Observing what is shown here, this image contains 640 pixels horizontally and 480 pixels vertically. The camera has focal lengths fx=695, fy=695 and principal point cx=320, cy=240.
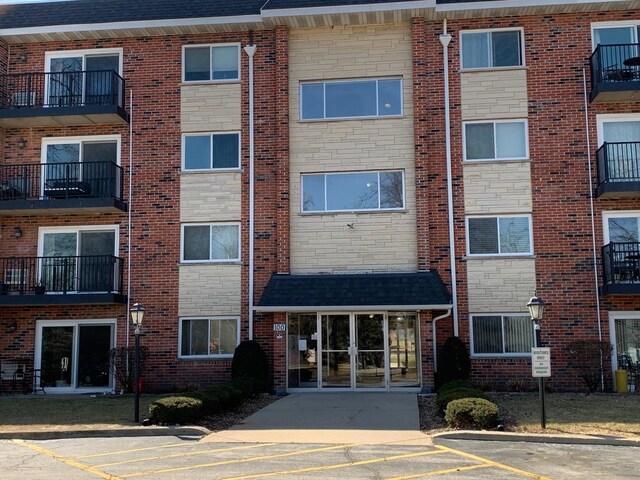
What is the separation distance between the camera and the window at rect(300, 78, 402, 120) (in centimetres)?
1947

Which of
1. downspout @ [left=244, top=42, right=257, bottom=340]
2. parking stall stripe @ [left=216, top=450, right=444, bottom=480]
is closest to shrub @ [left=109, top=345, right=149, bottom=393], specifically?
downspout @ [left=244, top=42, right=257, bottom=340]

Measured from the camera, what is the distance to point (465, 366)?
17.4m

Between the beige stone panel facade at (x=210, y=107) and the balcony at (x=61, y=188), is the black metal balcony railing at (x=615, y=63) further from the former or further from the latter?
the balcony at (x=61, y=188)

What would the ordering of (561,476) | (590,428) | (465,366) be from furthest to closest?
1. (465,366)
2. (590,428)
3. (561,476)

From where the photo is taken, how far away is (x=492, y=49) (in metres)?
19.5

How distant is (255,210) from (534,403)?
8.96 m

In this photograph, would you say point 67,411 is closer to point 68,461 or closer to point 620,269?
point 68,461

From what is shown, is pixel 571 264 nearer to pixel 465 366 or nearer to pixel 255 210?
pixel 465 366

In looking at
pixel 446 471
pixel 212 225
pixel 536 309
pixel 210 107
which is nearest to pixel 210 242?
pixel 212 225

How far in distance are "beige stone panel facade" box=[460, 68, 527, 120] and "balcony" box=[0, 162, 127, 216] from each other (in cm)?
1006

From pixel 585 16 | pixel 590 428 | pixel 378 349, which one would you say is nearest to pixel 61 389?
pixel 378 349

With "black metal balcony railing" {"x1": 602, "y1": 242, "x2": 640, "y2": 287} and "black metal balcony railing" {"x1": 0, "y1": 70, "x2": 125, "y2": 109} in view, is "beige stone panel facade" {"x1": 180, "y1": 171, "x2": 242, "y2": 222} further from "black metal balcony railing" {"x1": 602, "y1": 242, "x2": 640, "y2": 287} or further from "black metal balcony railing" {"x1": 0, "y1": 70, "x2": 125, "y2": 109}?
"black metal balcony railing" {"x1": 602, "y1": 242, "x2": 640, "y2": 287}

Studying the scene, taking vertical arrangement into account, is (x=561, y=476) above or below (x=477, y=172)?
below

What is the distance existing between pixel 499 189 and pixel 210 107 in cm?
849
